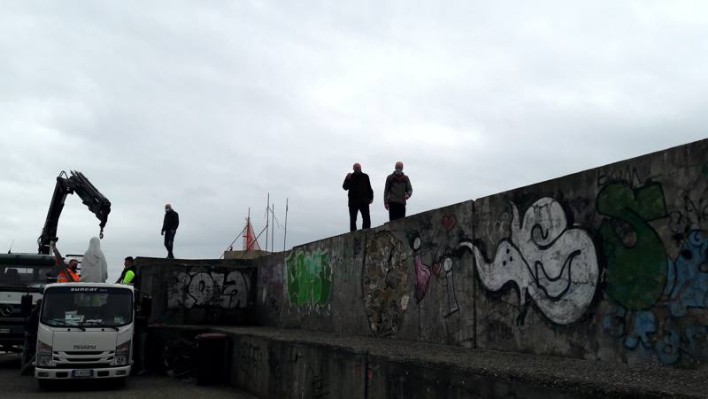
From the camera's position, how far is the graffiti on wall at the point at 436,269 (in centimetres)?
961

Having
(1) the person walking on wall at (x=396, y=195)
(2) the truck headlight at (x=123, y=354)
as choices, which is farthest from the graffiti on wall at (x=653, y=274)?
(2) the truck headlight at (x=123, y=354)

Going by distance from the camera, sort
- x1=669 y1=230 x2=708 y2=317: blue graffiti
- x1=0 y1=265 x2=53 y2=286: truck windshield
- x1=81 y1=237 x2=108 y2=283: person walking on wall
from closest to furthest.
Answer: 1. x1=669 y1=230 x2=708 y2=317: blue graffiti
2. x1=81 y1=237 x2=108 y2=283: person walking on wall
3. x1=0 y1=265 x2=53 y2=286: truck windshield

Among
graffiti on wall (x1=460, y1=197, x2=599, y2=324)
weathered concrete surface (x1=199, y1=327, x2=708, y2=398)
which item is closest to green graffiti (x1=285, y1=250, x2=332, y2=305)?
weathered concrete surface (x1=199, y1=327, x2=708, y2=398)

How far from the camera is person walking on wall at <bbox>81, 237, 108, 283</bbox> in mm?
16609

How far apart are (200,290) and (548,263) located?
14895 mm

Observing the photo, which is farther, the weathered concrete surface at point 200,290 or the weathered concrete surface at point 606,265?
the weathered concrete surface at point 200,290

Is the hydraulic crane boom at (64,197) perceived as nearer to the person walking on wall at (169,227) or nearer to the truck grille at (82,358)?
the person walking on wall at (169,227)

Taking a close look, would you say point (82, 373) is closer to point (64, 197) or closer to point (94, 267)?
point (94, 267)

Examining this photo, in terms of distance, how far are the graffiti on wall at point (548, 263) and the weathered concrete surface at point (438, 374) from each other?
0.67 meters

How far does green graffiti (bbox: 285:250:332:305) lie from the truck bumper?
15.0 ft

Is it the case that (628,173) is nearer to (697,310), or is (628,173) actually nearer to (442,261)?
(697,310)

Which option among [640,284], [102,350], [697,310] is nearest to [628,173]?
[640,284]

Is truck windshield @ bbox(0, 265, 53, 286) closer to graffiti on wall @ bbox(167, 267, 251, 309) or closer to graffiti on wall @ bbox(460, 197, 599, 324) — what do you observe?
graffiti on wall @ bbox(167, 267, 251, 309)

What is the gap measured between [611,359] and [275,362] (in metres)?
7.17
